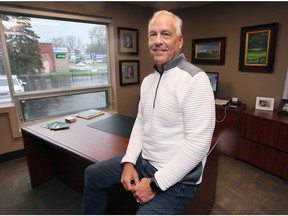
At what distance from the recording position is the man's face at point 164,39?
3.35 feet

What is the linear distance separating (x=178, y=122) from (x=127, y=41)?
2816 mm

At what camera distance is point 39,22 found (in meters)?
2.67

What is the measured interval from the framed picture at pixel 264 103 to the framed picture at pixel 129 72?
205 cm

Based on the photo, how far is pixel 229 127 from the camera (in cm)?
272

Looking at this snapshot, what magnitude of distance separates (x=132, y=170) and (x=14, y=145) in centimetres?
230

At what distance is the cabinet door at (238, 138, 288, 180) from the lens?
2.21 m

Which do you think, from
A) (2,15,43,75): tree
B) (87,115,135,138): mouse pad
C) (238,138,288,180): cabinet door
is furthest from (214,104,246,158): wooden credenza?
(2,15,43,75): tree

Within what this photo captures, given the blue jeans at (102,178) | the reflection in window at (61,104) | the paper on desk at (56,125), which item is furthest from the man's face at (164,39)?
the reflection in window at (61,104)

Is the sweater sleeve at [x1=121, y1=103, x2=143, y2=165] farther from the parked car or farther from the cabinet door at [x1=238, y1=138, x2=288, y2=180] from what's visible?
the parked car

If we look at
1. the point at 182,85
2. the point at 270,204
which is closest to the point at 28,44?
the point at 182,85

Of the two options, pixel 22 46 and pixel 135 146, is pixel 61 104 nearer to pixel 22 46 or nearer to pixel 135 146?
pixel 22 46

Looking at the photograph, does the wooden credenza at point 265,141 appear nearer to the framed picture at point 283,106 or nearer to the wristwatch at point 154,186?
the framed picture at point 283,106

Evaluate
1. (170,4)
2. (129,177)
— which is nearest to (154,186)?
(129,177)

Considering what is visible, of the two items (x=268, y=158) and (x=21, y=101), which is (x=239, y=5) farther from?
(x=21, y=101)
